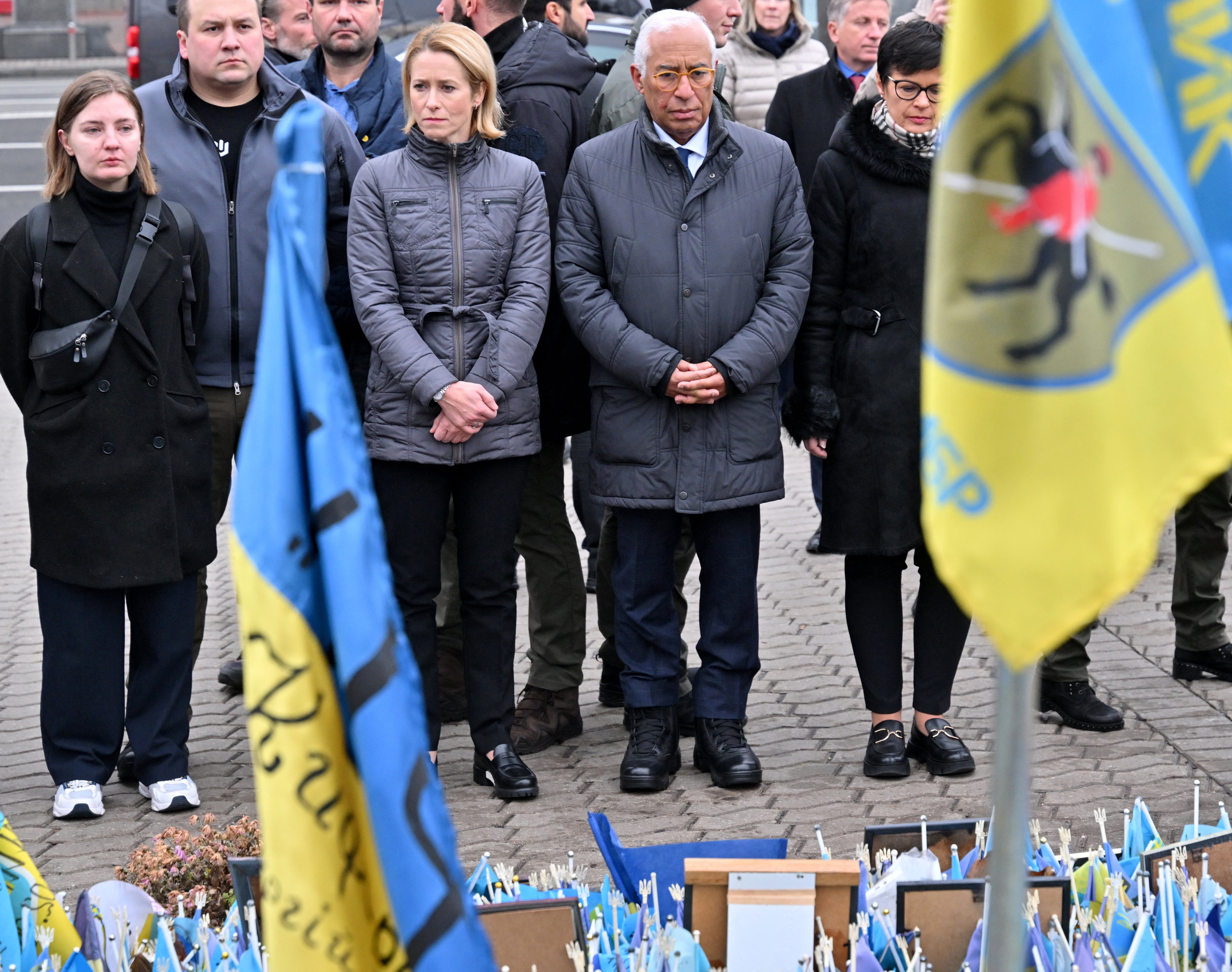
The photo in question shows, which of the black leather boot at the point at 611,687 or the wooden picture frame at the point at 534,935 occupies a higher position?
the wooden picture frame at the point at 534,935

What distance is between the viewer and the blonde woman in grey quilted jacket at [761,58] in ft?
27.5

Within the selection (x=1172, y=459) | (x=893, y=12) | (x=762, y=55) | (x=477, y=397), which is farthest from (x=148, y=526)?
(x=893, y=12)

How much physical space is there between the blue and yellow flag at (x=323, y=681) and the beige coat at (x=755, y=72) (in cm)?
660

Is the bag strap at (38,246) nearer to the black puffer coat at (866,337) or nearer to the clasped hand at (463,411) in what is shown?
the clasped hand at (463,411)

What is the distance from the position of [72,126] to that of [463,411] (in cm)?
143

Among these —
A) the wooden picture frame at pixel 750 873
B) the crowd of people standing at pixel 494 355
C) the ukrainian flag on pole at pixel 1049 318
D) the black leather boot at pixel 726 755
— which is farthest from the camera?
the black leather boot at pixel 726 755

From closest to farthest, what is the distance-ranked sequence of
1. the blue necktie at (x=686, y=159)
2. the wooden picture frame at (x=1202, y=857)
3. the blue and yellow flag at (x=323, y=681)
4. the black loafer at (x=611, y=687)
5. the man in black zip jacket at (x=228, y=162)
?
the blue and yellow flag at (x=323, y=681), the wooden picture frame at (x=1202, y=857), the blue necktie at (x=686, y=159), the man in black zip jacket at (x=228, y=162), the black loafer at (x=611, y=687)

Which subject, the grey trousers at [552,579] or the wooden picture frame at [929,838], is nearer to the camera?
the wooden picture frame at [929,838]

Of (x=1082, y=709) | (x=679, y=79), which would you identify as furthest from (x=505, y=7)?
(x=1082, y=709)

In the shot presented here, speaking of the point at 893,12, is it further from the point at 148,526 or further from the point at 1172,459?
the point at 1172,459

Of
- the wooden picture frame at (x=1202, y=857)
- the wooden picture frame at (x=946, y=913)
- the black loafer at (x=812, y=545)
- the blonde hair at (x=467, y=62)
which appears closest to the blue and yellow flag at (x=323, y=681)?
the wooden picture frame at (x=946, y=913)

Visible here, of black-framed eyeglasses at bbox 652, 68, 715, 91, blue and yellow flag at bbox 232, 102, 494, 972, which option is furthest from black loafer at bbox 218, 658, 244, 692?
blue and yellow flag at bbox 232, 102, 494, 972

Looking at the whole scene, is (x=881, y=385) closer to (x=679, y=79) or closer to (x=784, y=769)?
(x=679, y=79)

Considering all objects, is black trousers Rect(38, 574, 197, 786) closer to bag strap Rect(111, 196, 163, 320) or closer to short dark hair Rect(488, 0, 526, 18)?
bag strap Rect(111, 196, 163, 320)
